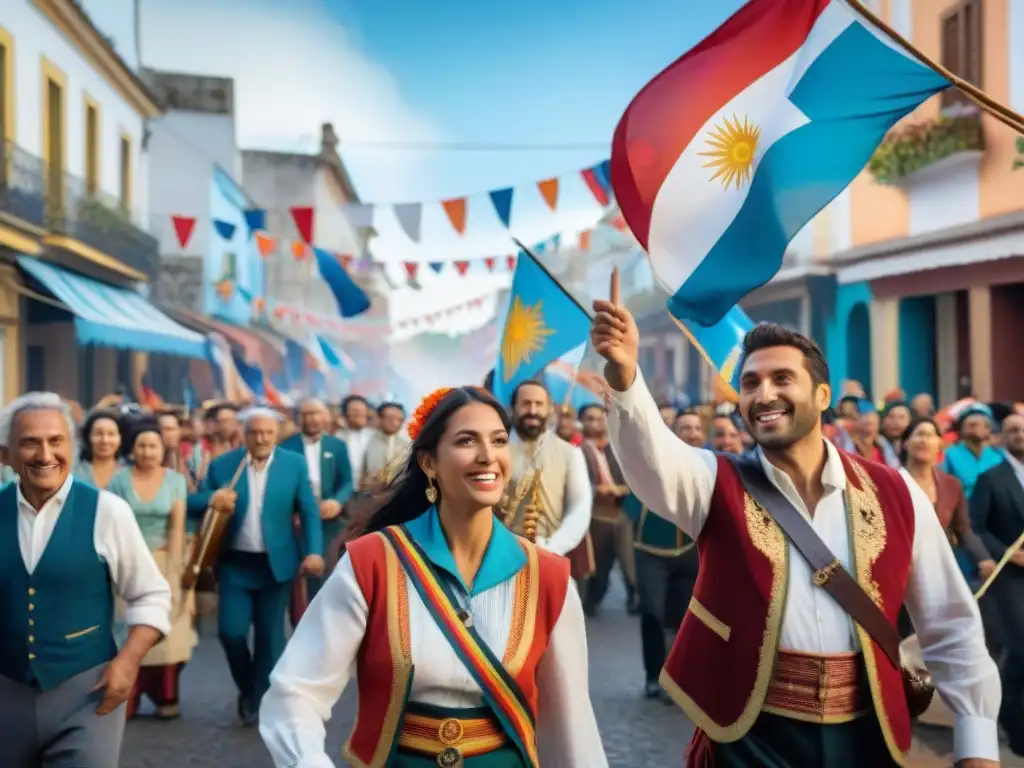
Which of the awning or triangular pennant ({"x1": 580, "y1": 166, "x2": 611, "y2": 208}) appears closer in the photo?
triangular pennant ({"x1": 580, "y1": 166, "x2": 611, "y2": 208})

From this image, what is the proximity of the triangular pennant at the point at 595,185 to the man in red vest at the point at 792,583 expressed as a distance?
10.3 metres

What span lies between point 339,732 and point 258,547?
1134 millimetres

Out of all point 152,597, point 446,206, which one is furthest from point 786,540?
point 446,206

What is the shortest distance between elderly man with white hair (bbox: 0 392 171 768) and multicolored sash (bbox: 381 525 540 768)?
1.41 metres

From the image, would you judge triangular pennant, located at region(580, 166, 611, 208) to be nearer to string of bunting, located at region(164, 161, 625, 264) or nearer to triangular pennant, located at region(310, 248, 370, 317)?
string of bunting, located at region(164, 161, 625, 264)

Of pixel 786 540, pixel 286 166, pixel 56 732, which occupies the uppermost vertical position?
pixel 286 166

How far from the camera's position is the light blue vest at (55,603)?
361 centimetres

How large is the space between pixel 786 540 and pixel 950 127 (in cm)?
1394

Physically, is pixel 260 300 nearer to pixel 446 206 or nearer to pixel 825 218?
pixel 825 218

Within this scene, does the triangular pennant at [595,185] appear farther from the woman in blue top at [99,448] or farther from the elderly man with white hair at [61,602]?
the elderly man with white hair at [61,602]

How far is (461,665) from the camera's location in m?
2.67

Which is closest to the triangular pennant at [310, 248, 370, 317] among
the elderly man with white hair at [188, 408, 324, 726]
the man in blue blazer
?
the man in blue blazer

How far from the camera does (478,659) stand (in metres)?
2.67

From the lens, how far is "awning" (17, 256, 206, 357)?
17766mm
